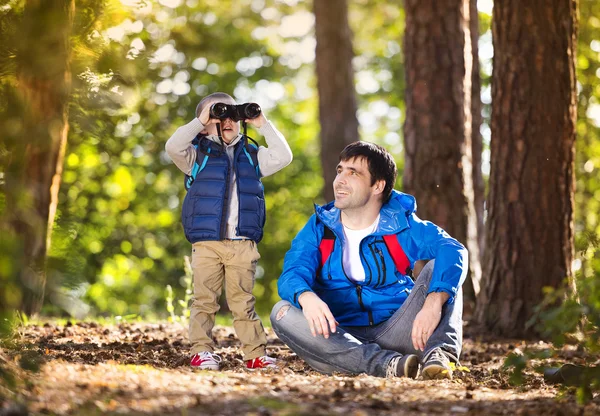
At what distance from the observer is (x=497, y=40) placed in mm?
7691

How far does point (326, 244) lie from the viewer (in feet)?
16.5

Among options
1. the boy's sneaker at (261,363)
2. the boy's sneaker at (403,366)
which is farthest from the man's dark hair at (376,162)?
the boy's sneaker at (261,363)

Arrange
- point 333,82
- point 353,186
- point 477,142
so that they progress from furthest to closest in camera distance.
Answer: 1. point 333,82
2. point 477,142
3. point 353,186

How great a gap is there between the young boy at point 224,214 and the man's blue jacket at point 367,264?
1.12 ft

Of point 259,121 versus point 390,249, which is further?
point 259,121

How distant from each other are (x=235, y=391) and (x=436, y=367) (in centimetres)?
131

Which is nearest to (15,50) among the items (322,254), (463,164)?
(322,254)

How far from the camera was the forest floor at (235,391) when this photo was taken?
3.32 metres

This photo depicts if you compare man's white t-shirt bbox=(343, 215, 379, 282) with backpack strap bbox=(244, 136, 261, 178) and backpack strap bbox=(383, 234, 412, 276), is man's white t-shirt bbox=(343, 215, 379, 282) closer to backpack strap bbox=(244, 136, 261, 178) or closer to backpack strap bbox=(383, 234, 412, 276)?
backpack strap bbox=(383, 234, 412, 276)

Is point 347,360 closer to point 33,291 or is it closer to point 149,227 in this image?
point 33,291

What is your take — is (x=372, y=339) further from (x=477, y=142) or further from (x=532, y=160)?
(x=477, y=142)

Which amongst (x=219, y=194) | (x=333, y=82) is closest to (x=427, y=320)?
(x=219, y=194)

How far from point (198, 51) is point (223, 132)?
14.7 m

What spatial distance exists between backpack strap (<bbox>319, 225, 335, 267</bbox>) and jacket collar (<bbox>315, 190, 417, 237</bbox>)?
0.04 meters
